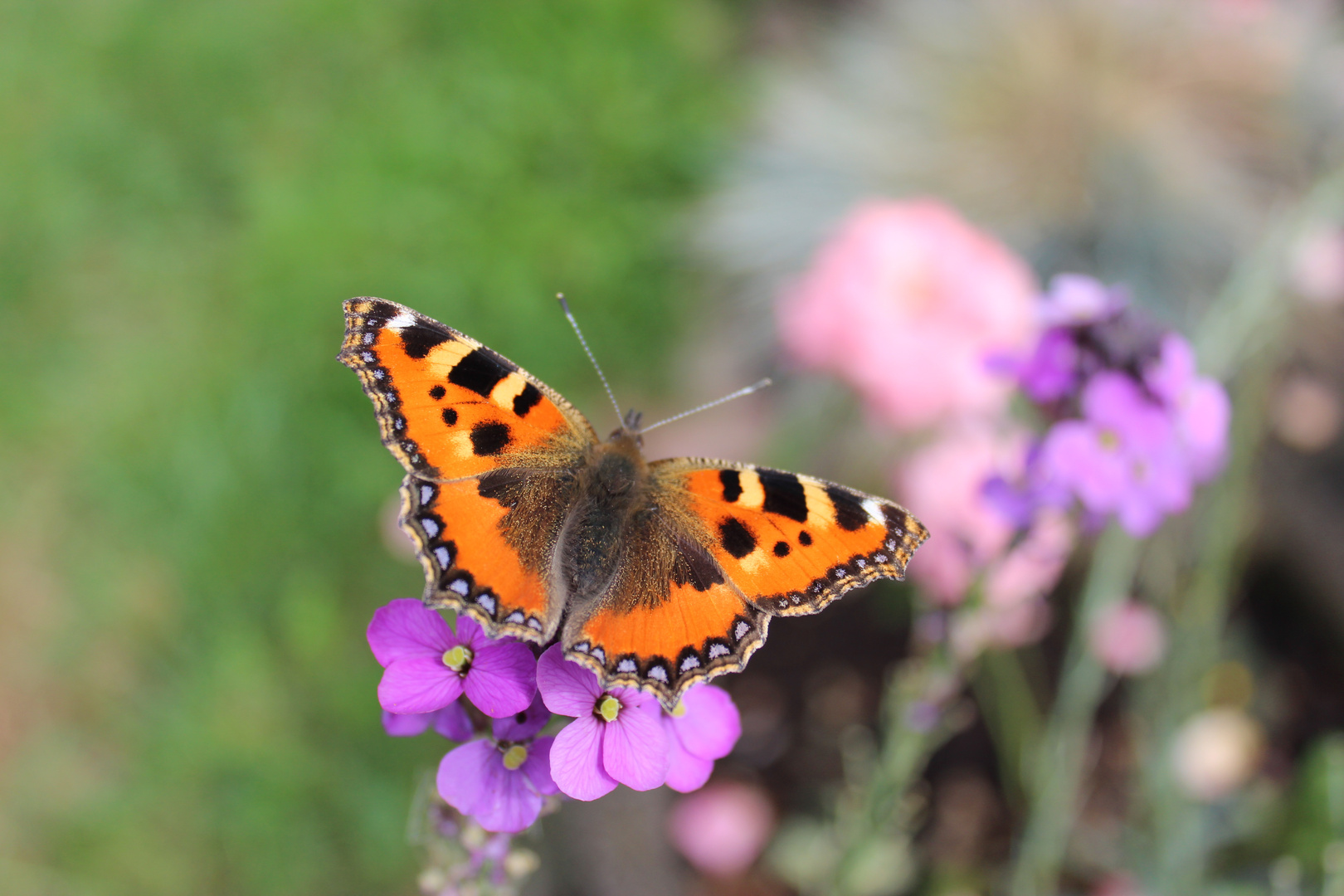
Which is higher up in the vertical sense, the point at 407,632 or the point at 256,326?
the point at 256,326

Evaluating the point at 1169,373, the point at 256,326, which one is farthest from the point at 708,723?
the point at 256,326

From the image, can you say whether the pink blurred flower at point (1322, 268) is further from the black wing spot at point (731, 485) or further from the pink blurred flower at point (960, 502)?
the black wing spot at point (731, 485)

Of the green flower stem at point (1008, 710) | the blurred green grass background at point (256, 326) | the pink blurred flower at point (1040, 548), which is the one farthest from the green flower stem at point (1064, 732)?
the blurred green grass background at point (256, 326)

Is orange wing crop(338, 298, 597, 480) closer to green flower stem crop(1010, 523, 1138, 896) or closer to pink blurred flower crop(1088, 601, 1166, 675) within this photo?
green flower stem crop(1010, 523, 1138, 896)

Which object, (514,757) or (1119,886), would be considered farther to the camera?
(1119,886)

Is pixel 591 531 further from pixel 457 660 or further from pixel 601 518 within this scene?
pixel 457 660

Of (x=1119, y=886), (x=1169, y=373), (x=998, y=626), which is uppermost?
(x=1169, y=373)
